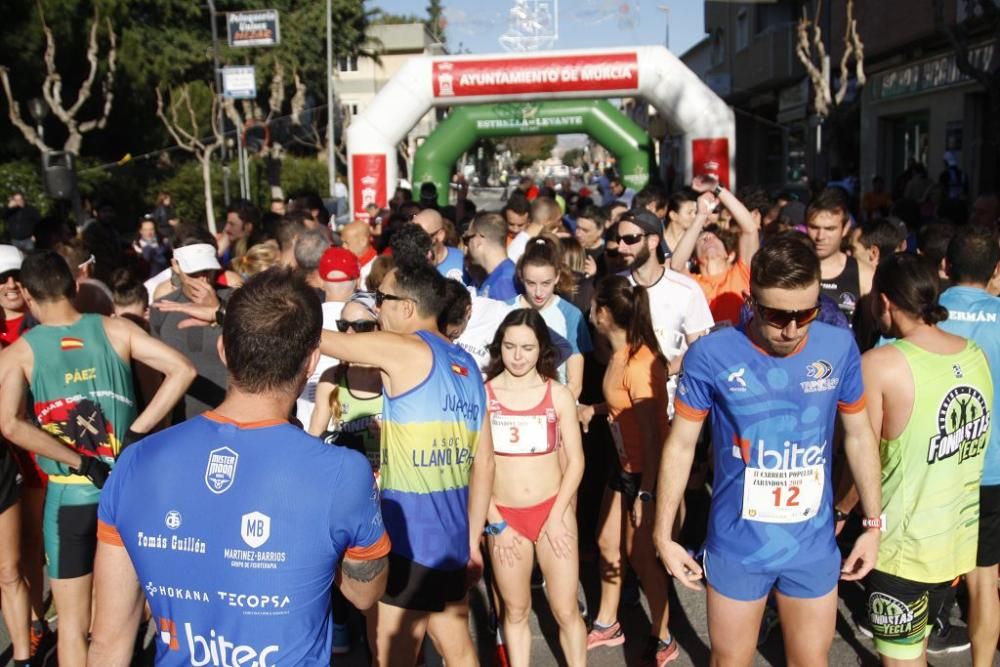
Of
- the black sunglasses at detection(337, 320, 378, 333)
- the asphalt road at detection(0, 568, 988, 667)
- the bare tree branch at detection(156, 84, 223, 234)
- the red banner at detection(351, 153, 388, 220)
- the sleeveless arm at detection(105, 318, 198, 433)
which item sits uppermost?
the bare tree branch at detection(156, 84, 223, 234)

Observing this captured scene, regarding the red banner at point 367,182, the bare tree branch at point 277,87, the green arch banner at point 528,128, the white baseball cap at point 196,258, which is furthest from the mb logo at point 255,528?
the bare tree branch at point 277,87

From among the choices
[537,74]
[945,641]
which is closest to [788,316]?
[945,641]

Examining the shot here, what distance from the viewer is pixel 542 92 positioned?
1441 cm

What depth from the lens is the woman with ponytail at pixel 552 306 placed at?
4488 mm

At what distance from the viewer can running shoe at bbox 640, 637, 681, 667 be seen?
4047mm

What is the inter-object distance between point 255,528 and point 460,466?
1.34 m

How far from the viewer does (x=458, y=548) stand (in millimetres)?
3199

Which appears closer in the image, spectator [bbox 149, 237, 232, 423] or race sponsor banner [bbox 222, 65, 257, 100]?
spectator [bbox 149, 237, 232, 423]

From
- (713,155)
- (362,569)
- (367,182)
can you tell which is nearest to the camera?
(362,569)

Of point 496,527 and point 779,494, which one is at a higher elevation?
point 779,494

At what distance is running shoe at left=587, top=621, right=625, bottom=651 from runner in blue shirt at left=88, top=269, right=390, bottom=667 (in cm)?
247

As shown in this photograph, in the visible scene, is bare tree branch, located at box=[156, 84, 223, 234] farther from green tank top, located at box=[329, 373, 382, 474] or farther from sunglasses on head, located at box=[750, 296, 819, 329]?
sunglasses on head, located at box=[750, 296, 819, 329]

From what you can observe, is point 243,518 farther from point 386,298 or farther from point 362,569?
point 386,298

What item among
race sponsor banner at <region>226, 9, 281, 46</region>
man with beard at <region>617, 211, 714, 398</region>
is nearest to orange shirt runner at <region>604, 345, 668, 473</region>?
man with beard at <region>617, 211, 714, 398</region>
